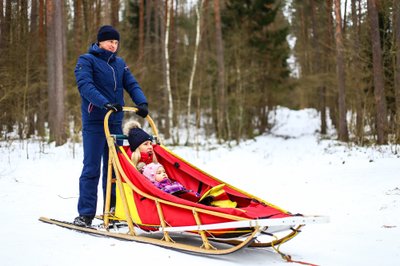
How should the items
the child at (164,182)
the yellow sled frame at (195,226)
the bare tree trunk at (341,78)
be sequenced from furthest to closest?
the bare tree trunk at (341,78), the child at (164,182), the yellow sled frame at (195,226)

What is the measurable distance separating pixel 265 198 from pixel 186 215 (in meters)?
3.74

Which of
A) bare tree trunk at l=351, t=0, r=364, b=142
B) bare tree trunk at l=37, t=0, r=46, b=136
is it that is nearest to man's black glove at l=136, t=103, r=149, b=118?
bare tree trunk at l=351, t=0, r=364, b=142

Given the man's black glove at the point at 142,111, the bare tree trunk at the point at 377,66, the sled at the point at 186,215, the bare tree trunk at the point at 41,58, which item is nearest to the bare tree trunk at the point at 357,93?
the bare tree trunk at the point at 377,66

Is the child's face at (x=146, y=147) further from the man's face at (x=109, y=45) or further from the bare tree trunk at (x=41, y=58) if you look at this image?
the bare tree trunk at (x=41, y=58)

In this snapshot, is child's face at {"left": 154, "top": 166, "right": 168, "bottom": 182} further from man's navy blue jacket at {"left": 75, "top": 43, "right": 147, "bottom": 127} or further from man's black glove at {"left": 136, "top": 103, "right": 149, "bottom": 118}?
man's navy blue jacket at {"left": 75, "top": 43, "right": 147, "bottom": 127}

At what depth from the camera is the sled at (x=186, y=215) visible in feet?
10.9

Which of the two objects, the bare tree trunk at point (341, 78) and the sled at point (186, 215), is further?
the bare tree trunk at point (341, 78)

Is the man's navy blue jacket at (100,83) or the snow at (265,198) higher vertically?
the man's navy blue jacket at (100,83)

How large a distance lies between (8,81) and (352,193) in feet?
35.1

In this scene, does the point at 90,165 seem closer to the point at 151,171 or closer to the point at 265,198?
the point at 151,171

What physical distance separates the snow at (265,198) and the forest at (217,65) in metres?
2.41

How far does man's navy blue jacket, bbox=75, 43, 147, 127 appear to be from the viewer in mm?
4203

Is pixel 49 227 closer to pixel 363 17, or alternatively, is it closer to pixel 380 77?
pixel 380 77

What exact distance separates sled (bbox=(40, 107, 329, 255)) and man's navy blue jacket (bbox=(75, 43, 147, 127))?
267 mm
